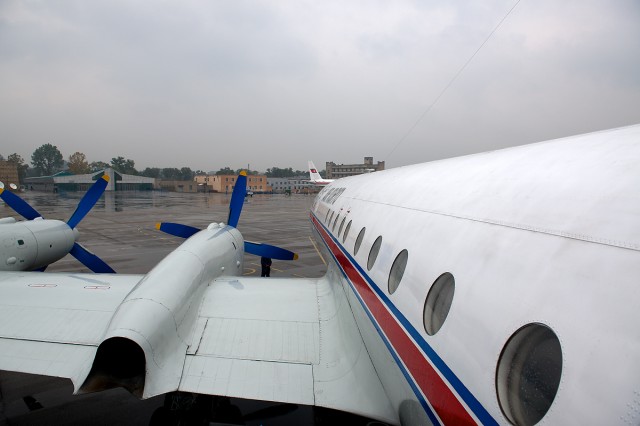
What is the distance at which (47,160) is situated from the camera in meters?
146

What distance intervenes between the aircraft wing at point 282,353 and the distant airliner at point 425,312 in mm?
20

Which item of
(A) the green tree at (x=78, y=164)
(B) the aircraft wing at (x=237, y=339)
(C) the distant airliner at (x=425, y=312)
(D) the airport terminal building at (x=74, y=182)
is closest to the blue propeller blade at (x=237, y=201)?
(C) the distant airliner at (x=425, y=312)

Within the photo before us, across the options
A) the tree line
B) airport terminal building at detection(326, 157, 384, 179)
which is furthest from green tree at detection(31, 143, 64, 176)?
airport terminal building at detection(326, 157, 384, 179)

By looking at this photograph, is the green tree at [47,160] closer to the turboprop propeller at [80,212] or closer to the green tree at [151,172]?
the green tree at [151,172]

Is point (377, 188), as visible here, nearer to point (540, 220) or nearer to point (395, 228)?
point (395, 228)

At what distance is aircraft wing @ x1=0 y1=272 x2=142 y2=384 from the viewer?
402 cm

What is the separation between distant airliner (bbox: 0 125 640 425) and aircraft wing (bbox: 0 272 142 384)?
0.02 meters

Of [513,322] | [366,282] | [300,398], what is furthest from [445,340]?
[366,282]

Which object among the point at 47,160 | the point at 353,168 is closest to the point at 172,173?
the point at 47,160

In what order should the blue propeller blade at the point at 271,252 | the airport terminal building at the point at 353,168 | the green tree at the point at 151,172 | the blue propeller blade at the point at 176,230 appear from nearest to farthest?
the blue propeller blade at the point at 271,252 → the blue propeller blade at the point at 176,230 → the airport terminal building at the point at 353,168 → the green tree at the point at 151,172

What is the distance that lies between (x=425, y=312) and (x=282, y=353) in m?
1.97

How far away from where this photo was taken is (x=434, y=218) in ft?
10.8

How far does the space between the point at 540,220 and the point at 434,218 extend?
1.23 m

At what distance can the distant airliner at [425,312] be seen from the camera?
61.4 inches
